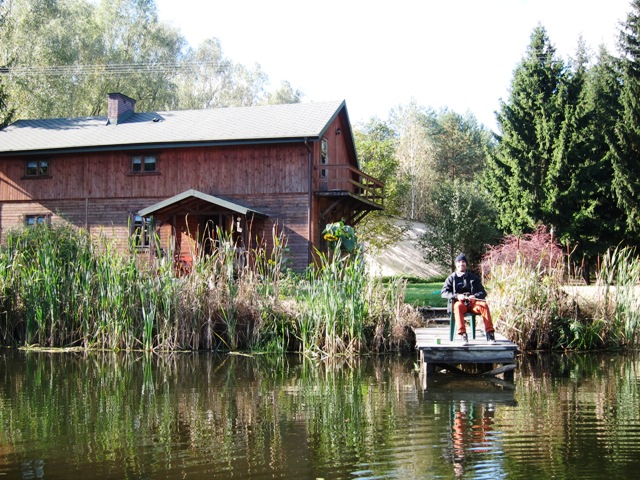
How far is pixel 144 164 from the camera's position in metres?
24.8

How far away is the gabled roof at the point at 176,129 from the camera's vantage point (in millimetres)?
23438

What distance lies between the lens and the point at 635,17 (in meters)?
26.8

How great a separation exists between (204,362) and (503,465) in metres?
Result: 6.83

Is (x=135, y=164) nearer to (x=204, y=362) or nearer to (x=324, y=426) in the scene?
(x=204, y=362)

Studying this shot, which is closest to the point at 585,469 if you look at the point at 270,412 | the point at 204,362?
the point at 270,412

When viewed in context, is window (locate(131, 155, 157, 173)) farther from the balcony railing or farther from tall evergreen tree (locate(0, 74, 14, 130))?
→ tall evergreen tree (locate(0, 74, 14, 130))

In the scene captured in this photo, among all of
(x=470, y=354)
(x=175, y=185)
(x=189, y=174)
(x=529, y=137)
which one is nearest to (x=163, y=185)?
(x=175, y=185)

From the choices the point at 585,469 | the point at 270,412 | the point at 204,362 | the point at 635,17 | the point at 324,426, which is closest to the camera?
the point at 585,469

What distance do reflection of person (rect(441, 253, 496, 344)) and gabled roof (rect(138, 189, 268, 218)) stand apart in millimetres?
11687

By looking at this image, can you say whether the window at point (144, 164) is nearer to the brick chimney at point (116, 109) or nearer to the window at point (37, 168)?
the brick chimney at point (116, 109)

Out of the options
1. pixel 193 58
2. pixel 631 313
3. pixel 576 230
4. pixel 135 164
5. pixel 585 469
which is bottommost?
pixel 585 469

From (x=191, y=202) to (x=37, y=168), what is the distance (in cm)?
738

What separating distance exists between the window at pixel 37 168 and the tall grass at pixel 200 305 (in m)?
13.9

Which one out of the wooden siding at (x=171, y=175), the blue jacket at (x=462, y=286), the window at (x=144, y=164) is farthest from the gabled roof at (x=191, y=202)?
the blue jacket at (x=462, y=286)
